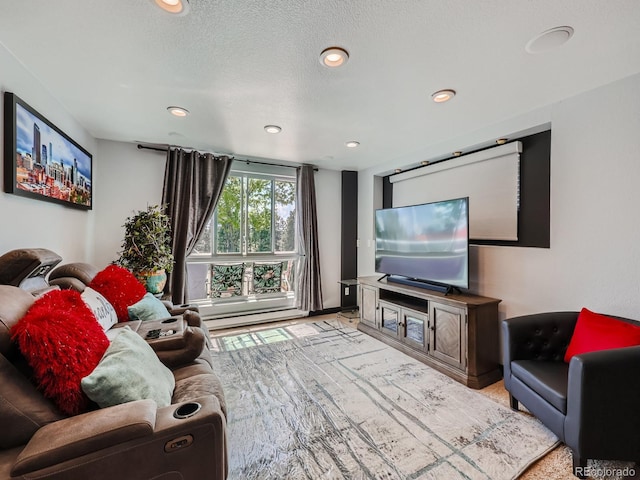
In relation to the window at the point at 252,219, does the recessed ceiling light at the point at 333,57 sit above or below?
above

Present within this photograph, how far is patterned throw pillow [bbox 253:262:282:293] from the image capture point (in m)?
4.39

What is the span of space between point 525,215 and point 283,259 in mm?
3236

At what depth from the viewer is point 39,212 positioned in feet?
6.92

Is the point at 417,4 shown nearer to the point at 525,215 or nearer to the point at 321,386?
the point at 525,215

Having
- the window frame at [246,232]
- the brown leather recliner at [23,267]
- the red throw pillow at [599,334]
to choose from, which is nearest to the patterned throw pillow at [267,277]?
the window frame at [246,232]

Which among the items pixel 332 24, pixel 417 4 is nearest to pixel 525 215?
pixel 417 4

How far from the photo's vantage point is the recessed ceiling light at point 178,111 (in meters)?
2.46

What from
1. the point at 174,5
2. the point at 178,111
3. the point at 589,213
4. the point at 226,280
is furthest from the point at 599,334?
the point at 226,280

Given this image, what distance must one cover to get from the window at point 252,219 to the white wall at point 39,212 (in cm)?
137

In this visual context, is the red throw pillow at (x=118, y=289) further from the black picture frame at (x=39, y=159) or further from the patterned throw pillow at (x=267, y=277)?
the patterned throw pillow at (x=267, y=277)

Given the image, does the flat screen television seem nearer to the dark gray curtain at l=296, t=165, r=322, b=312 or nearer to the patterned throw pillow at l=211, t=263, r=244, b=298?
the dark gray curtain at l=296, t=165, r=322, b=312

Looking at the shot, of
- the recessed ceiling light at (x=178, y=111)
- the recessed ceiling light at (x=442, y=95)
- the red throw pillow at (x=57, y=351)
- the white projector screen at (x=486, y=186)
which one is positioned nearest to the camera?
the red throw pillow at (x=57, y=351)


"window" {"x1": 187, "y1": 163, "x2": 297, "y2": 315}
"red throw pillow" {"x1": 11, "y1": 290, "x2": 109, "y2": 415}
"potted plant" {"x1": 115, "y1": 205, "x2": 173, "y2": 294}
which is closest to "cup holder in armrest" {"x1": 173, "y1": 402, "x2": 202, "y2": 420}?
"red throw pillow" {"x1": 11, "y1": 290, "x2": 109, "y2": 415}

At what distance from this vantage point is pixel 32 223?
2.02m
